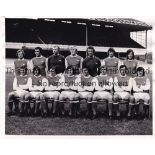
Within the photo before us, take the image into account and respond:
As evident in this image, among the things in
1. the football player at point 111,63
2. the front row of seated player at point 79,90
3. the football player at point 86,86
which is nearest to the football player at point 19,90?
the front row of seated player at point 79,90

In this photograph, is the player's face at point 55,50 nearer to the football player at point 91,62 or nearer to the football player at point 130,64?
the football player at point 91,62

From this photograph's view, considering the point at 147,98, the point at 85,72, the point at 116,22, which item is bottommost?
the point at 147,98

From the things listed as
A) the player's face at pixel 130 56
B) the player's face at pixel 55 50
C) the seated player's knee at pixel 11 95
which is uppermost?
the player's face at pixel 55 50

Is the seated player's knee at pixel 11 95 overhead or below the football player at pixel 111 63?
below

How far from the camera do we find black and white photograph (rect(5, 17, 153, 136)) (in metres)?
1.81

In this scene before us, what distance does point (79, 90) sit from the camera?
5.95ft

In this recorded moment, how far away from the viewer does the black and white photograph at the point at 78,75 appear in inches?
71.1

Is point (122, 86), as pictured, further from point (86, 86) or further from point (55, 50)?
point (55, 50)

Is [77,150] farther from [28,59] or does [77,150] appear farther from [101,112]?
[28,59]

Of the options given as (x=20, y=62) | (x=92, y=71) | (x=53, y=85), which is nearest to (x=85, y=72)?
(x=92, y=71)

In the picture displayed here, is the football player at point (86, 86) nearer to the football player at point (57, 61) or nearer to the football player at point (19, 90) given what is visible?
the football player at point (57, 61)

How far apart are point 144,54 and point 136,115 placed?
0.79 ft

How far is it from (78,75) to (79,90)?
58mm

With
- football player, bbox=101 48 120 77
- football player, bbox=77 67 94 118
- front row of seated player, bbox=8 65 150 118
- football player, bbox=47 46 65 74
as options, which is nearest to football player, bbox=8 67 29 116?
front row of seated player, bbox=8 65 150 118
